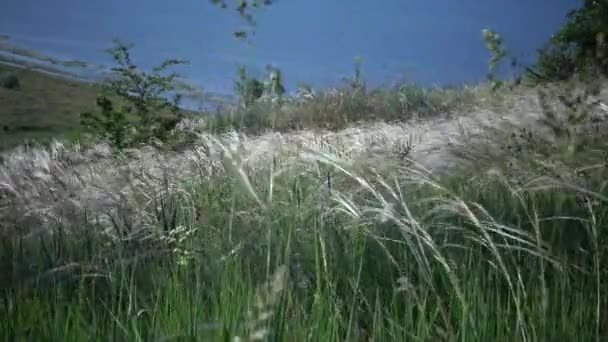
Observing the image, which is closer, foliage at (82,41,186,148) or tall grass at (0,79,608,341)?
tall grass at (0,79,608,341)

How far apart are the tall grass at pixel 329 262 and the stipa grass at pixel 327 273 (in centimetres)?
1

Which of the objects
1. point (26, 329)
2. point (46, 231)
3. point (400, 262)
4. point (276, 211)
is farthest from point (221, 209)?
point (26, 329)

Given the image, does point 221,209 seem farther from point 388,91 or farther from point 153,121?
point 388,91

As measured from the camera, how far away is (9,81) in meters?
60.7

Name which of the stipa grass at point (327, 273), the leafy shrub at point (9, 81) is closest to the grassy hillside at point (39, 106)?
the leafy shrub at point (9, 81)

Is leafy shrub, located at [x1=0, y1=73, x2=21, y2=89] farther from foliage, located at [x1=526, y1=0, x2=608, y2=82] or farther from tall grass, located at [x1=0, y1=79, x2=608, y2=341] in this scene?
tall grass, located at [x1=0, y1=79, x2=608, y2=341]

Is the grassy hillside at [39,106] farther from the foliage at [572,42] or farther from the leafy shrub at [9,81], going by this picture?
the foliage at [572,42]

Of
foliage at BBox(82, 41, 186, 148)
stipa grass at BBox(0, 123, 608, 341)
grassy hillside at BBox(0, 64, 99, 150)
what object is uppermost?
grassy hillside at BBox(0, 64, 99, 150)

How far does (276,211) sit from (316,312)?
1.18m

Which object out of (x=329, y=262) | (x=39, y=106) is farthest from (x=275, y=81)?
(x=39, y=106)

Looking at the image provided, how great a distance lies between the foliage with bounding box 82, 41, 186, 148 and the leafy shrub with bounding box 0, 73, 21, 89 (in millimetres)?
46577

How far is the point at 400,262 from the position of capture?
2.73m

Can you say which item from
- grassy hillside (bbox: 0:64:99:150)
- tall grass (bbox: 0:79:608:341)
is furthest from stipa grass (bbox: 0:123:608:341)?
grassy hillside (bbox: 0:64:99:150)

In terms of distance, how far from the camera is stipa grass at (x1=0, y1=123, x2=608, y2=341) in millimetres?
2064
